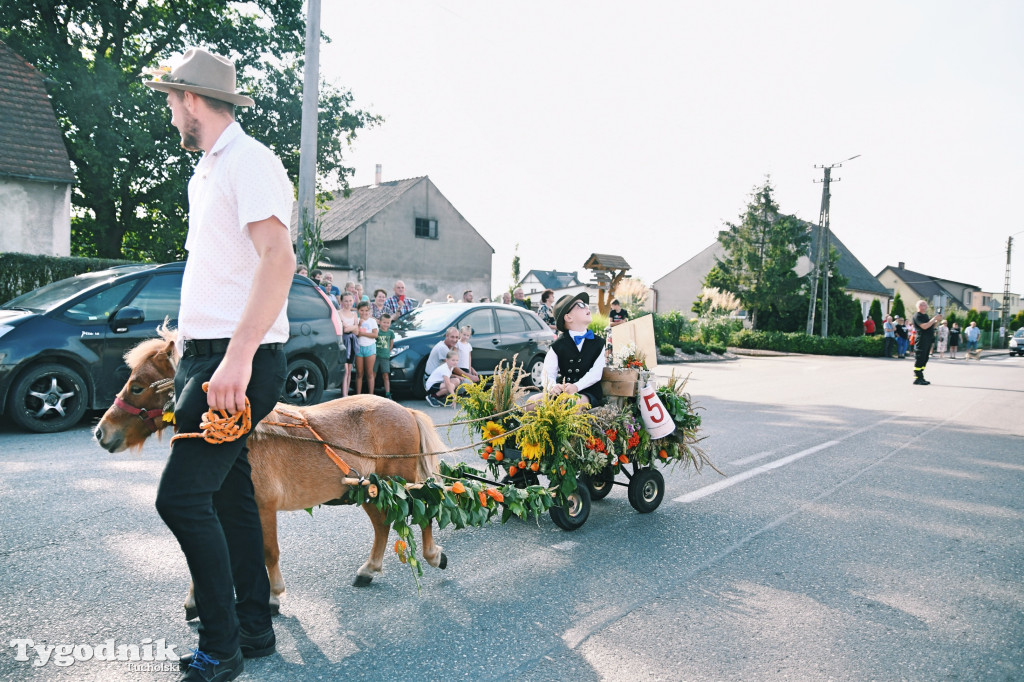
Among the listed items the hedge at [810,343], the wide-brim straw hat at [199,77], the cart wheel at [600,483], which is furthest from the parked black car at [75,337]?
the hedge at [810,343]

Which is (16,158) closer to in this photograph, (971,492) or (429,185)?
(971,492)

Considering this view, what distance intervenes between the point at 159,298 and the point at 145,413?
6079 millimetres

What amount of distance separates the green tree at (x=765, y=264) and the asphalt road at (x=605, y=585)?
122ft

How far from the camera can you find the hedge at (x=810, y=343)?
35.5m

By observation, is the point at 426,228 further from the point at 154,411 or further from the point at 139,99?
the point at 154,411

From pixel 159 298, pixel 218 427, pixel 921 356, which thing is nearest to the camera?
pixel 218 427

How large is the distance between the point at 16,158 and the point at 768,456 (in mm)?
19427

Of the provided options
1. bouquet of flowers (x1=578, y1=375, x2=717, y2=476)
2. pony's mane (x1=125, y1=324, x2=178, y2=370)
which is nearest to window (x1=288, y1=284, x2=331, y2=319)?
bouquet of flowers (x1=578, y1=375, x2=717, y2=476)

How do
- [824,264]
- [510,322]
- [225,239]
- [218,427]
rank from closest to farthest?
[218,427]
[225,239]
[510,322]
[824,264]

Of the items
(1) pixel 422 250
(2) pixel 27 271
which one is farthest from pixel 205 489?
(1) pixel 422 250

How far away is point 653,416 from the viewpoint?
5.39 meters

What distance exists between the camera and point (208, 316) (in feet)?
8.56

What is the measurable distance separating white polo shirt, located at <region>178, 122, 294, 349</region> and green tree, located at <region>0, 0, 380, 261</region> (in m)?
20.3

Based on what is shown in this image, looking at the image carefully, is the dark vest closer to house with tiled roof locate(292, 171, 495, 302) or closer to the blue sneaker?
the blue sneaker
